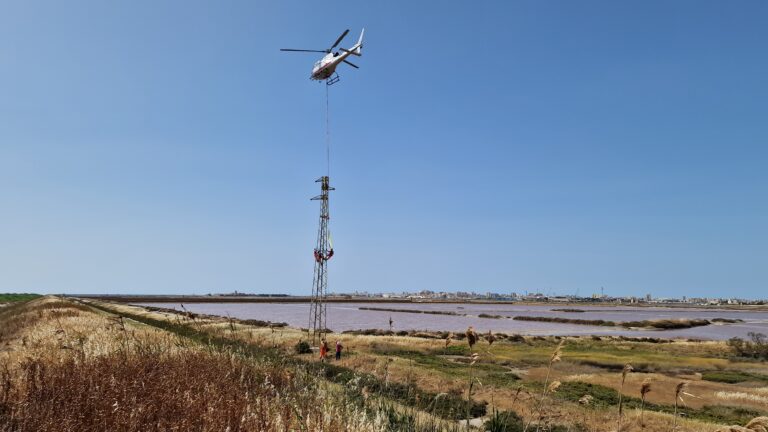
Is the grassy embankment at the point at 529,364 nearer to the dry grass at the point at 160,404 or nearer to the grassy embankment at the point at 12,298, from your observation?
the dry grass at the point at 160,404

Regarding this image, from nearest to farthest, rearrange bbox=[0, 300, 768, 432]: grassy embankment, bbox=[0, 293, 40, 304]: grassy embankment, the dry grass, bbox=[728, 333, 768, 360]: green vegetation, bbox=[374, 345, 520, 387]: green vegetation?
the dry grass < bbox=[0, 300, 768, 432]: grassy embankment < bbox=[374, 345, 520, 387]: green vegetation < bbox=[728, 333, 768, 360]: green vegetation < bbox=[0, 293, 40, 304]: grassy embankment

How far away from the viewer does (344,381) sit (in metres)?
14.4

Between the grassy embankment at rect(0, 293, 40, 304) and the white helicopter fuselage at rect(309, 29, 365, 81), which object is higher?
the white helicopter fuselage at rect(309, 29, 365, 81)

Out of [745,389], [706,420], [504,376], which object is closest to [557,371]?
[504,376]

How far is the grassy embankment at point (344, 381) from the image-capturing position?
5.75m

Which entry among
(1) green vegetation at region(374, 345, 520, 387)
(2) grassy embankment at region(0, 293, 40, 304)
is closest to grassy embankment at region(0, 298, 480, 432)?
(1) green vegetation at region(374, 345, 520, 387)

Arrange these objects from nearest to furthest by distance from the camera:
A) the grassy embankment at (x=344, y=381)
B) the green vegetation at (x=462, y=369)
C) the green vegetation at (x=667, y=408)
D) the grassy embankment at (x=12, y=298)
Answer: the grassy embankment at (x=344, y=381) → the green vegetation at (x=667, y=408) → the green vegetation at (x=462, y=369) → the grassy embankment at (x=12, y=298)

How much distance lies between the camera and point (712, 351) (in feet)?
170

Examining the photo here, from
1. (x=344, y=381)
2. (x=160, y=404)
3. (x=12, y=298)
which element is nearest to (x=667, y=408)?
(x=344, y=381)

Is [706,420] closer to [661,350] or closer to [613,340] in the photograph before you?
[661,350]

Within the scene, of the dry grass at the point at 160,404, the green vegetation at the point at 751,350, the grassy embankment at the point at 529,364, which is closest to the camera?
the dry grass at the point at 160,404

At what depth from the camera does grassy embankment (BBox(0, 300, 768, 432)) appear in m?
5.75

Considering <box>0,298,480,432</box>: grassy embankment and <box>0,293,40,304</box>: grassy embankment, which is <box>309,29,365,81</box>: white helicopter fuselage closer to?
<box>0,298,480,432</box>: grassy embankment

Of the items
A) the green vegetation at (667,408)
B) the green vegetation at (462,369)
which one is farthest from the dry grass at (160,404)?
the green vegetation at (462,369)
